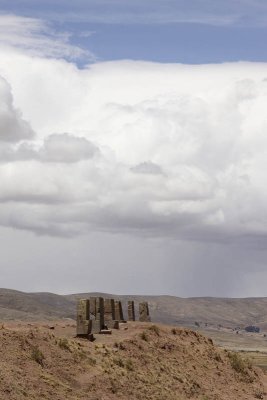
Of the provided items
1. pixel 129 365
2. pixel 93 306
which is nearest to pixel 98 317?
pixel 93 306

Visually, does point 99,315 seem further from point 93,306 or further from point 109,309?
point 109,309

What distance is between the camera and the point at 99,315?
55875mm

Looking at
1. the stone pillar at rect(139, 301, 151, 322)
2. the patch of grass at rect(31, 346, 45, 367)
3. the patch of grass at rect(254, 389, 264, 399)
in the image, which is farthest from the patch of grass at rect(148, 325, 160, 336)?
the patch of grass at rect(31, 346, 45, 367)

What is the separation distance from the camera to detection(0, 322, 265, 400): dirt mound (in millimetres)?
39938

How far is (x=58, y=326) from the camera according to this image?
183 feet

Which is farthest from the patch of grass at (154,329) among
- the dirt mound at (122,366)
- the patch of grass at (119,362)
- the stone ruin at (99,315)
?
the patch of grass at (119,362)

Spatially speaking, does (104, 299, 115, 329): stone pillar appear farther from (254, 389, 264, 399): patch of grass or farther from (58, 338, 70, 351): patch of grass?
(58, 338, 70, 351): patch of grass

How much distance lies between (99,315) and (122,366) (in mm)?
9324

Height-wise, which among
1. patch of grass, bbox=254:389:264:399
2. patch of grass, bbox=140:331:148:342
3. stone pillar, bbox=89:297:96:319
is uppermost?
stone pillar, bbox=89:297:96:319

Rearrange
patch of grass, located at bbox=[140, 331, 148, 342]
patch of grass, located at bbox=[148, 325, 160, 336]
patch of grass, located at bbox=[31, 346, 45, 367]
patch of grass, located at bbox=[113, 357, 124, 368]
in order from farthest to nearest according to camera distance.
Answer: patch of grass, located at bbox=[148, 325, 160, 336]
patch of grass, located at bbox=[140, 331, 148, 342]
patch of grass, located at bbox=[113, 357, 124, 368]
patch of grass, located at bbox=[31, 346, 45, 367]

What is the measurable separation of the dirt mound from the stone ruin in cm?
108

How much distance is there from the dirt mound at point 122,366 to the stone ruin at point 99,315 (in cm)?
108

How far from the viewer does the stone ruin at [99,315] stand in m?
51.6

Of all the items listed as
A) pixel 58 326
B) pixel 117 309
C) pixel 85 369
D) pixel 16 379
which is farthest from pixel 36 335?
pixel 117 309
